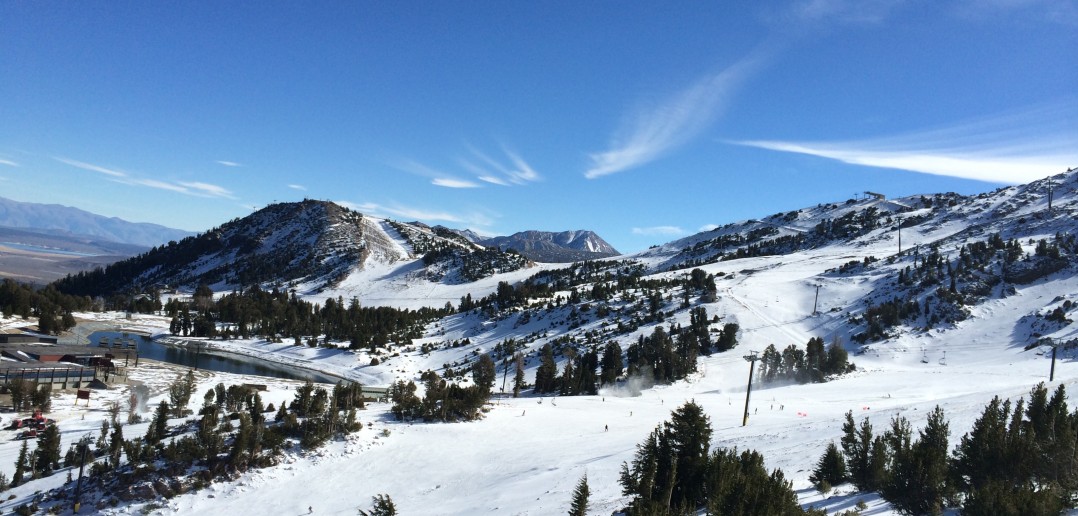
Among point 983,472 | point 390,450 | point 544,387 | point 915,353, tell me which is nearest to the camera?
point 983,472

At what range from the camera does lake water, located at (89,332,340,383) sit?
83.8m

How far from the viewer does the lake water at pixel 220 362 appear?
83812mm

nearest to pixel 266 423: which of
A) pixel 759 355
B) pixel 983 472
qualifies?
pixel 983 472

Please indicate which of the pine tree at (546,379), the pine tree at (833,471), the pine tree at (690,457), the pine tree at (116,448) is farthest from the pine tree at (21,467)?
the pine tree at (546,379)

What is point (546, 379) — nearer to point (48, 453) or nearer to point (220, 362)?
point (48, 453)

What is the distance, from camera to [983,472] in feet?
65.0

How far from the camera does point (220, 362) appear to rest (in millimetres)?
90750

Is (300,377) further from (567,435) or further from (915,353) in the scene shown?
(915,353)

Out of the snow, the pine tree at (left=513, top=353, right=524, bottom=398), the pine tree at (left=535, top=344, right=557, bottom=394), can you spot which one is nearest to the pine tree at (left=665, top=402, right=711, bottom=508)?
the snow

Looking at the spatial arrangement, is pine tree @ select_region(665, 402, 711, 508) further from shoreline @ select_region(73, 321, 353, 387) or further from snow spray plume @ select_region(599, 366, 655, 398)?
shoreline @ select_region(73, 321, 353, 387)

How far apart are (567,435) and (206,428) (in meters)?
25.2

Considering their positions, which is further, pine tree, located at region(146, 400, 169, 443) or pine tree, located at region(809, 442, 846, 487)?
pine tree, located at region(146, 400, 169, 443)

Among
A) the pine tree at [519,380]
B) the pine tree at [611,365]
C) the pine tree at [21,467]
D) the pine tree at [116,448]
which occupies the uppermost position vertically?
the pine tree at [611,365]

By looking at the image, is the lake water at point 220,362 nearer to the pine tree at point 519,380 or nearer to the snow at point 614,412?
the snow at point 614,412
